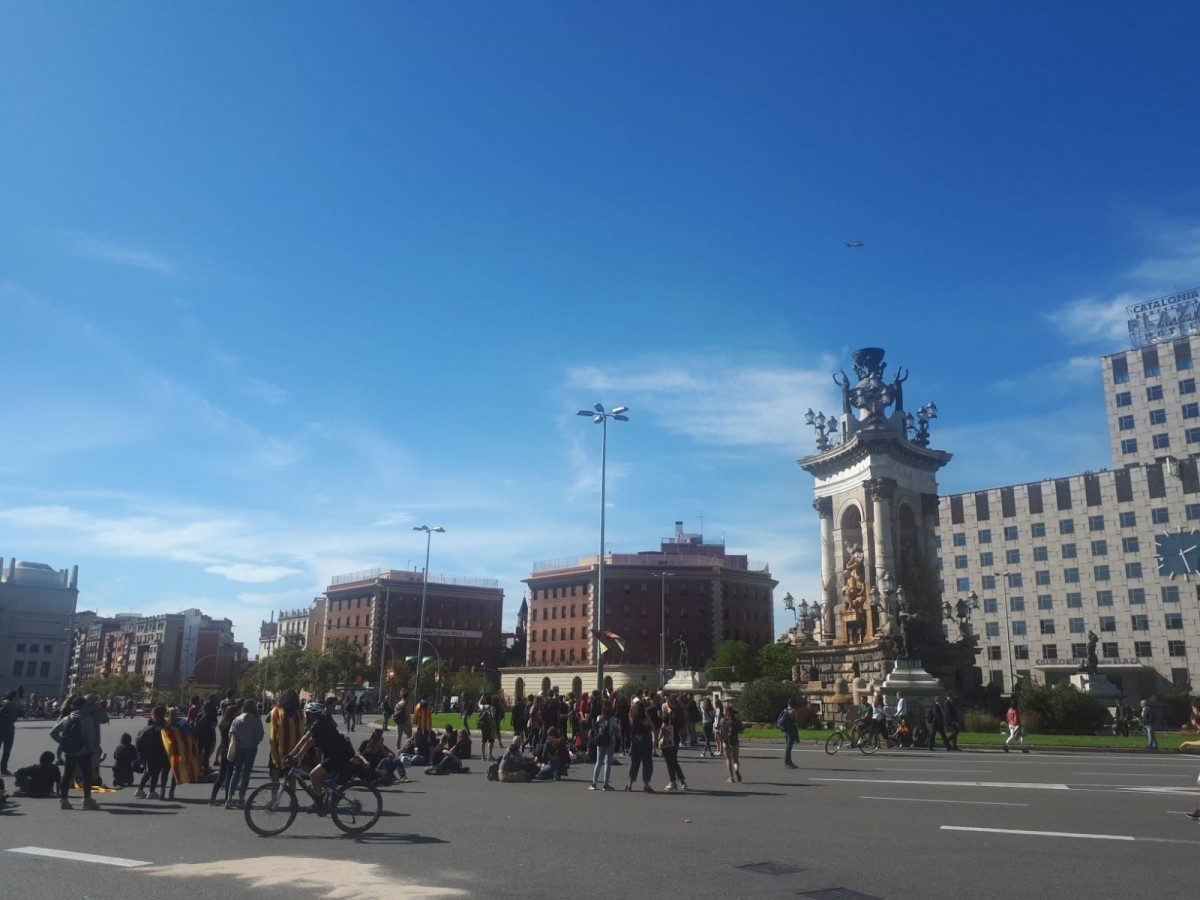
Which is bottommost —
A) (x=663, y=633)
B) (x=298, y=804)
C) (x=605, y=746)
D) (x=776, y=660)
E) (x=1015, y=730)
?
(x=1015, y=730)

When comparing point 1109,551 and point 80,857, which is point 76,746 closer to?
point 80,857

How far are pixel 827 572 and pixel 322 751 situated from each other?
37.8 m

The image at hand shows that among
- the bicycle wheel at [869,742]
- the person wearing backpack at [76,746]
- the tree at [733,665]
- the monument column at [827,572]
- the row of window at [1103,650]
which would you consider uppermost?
the monument column at [827,572]

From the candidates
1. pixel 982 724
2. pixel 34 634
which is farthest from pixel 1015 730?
pixel 34 634

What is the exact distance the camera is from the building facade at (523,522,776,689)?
345 ft

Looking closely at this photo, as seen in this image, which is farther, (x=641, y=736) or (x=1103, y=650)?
(x=1103, y=650)

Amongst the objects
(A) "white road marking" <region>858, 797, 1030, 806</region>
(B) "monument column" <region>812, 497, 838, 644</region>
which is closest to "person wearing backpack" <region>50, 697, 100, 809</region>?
(A) "white road marking" <region>858, 797, 1030, 806</region>

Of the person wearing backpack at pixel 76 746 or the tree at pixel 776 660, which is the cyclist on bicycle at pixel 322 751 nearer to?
the person wearing backpack at pixel 76 746

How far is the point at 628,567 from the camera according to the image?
10881cm

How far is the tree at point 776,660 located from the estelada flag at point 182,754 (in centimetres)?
6613

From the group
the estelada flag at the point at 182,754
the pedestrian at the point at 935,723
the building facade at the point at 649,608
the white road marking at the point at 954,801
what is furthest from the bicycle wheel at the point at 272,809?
the building facade at the point at 649,608

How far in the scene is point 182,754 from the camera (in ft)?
53.6

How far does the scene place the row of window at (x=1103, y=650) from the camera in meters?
72.1

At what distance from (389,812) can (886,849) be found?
7.15 meters
